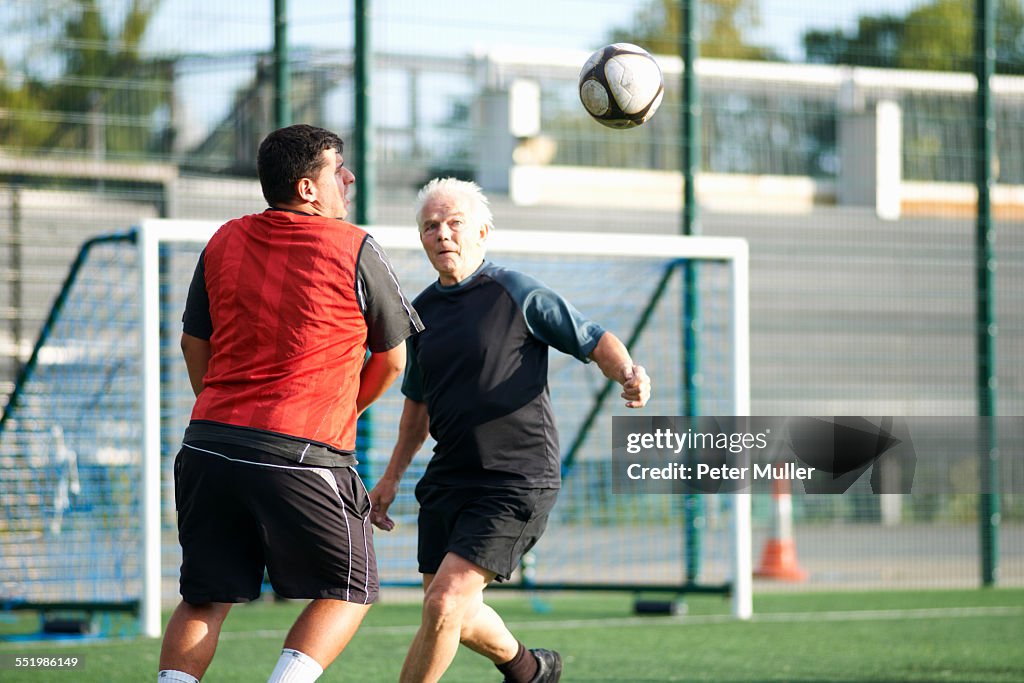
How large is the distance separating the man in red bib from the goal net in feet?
10.7

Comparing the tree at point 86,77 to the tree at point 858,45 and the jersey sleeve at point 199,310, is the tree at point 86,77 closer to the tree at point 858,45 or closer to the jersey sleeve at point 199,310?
the tree at point 858,45

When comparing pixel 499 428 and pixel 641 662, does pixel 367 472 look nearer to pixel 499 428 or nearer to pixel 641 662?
pixel 641 662

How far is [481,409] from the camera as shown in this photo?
4480 millimetres

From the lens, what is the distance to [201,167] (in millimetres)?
10375

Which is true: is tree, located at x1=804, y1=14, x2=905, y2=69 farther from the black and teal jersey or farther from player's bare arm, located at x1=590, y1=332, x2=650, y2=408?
player's bare arm, located at x1=590, y1=332, x2=650, y2=408

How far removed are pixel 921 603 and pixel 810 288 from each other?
3.18m

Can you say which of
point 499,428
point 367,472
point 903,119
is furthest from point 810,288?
point 499,428

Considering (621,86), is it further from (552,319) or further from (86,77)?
(86,77)

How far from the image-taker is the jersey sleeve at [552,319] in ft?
14.6

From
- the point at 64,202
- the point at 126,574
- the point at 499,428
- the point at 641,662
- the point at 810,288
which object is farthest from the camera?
the point at 810,288

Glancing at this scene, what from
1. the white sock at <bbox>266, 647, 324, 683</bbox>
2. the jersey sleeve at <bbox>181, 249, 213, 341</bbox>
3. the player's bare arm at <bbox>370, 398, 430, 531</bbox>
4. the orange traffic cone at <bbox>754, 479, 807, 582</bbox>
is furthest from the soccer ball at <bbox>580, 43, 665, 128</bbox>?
the orange traffic cone at <bbox>754, 479, 807, 582</bbox>

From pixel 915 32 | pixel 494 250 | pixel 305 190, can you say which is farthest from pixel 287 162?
pixel 915 32

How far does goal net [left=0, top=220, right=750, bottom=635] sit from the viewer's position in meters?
7.43

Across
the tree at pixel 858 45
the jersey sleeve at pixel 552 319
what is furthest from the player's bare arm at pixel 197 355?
the tree at pixel 858 45
